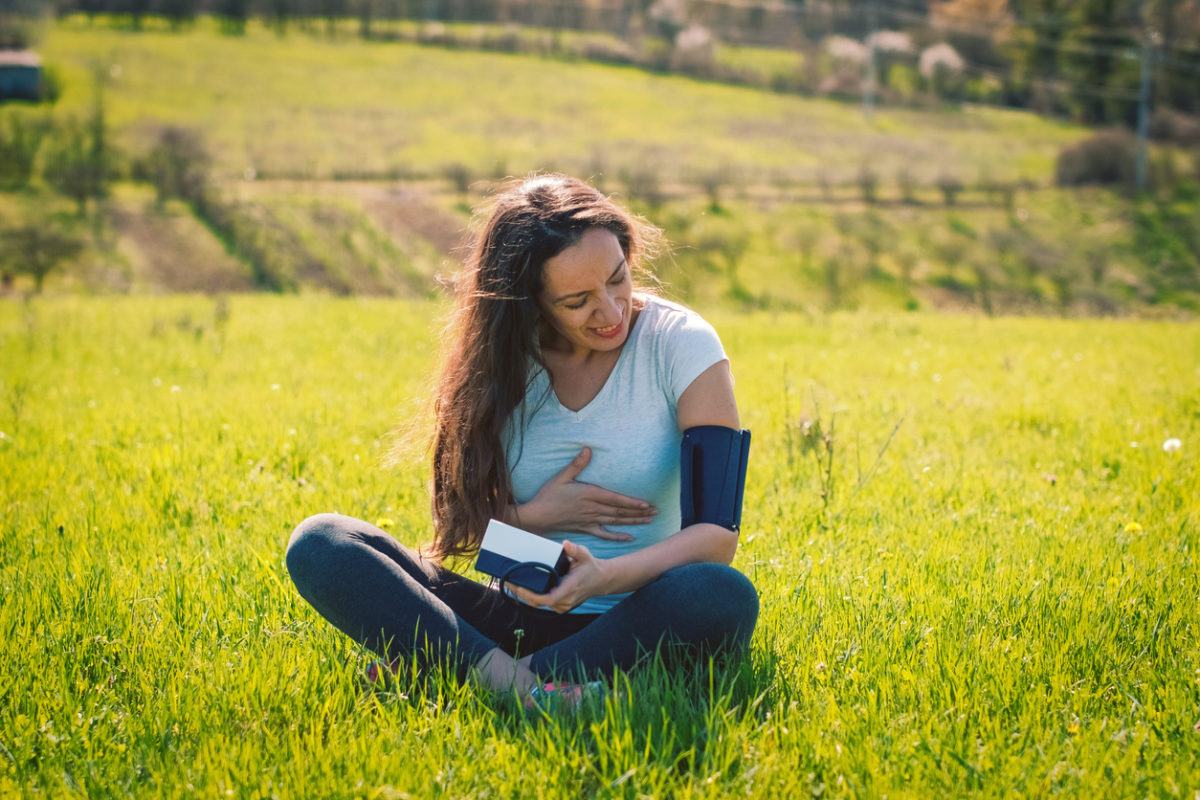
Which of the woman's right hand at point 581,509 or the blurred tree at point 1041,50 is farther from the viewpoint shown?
→ the blurred tree at point 1041,50

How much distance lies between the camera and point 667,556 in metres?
2.88

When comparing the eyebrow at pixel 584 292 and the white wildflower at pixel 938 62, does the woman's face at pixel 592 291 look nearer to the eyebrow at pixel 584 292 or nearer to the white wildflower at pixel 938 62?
the eyebrow at pixel 584 292

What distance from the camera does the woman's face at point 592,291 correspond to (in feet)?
10.0

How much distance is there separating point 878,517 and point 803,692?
207 cm

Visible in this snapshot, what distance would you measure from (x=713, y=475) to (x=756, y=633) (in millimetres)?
693

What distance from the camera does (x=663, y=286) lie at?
149 inches

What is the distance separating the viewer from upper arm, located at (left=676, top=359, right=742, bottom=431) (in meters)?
3.04

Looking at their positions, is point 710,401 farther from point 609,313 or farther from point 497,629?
point 497,629

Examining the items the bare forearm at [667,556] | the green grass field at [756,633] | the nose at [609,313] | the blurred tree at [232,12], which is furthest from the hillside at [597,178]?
the bare forearm at [667,556]

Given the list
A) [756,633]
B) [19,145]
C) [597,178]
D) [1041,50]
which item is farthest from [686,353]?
[1041,50]

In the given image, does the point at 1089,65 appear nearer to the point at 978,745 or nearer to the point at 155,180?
the point at 155,180

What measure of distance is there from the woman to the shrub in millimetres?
50027

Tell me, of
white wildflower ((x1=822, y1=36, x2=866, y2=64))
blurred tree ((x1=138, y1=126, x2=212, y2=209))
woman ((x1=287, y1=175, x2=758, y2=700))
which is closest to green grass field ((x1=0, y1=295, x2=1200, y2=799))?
woman ((x1=287, y1=175, x2=758, y2=700))

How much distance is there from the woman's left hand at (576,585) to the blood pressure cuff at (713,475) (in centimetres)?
37
